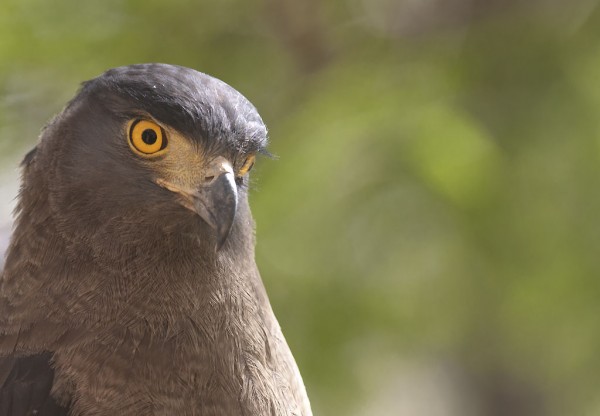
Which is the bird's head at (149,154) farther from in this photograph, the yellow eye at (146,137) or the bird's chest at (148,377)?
the bird's chest at (148,377)

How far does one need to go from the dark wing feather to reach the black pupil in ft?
1.92

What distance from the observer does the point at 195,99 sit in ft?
8.38

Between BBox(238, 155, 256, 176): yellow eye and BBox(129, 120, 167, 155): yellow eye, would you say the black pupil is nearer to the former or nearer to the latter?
BBox(129, 120, 167, 155): yellow eye

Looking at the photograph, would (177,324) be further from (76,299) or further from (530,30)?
(530,30)

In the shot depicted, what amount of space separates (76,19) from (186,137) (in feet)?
5.51

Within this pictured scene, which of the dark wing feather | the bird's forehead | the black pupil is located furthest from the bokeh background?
the dark wing feather

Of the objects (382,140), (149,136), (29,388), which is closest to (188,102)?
(149,136)

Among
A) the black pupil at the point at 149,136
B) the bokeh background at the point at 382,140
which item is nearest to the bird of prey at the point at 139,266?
the black pupil at the point at 149,136

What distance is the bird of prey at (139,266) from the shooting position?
2510mm

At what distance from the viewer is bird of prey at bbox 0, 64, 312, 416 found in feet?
8.23

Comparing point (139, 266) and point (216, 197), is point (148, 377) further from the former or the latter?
point (216, 197)

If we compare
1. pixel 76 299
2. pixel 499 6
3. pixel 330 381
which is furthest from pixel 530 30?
pixel 76 299

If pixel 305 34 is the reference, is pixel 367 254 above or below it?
below

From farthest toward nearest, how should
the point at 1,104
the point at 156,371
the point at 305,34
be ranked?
1. the point at 305,34
2. the point at 1,104
3. the point at 156,371
